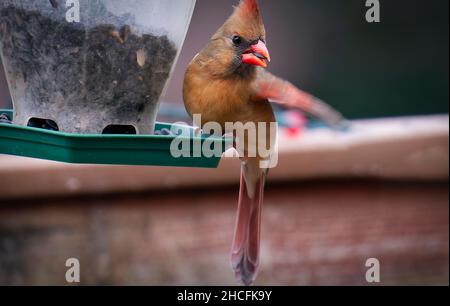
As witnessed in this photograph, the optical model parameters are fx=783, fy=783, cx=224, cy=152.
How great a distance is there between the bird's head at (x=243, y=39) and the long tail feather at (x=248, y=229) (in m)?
0.46

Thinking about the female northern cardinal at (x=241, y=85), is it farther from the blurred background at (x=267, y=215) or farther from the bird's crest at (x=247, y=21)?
the blurred background at (x=267, y=215)

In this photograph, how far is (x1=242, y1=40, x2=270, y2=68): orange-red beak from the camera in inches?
84.7

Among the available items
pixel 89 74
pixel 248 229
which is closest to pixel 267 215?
pixel 248 229

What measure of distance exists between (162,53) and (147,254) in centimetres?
103

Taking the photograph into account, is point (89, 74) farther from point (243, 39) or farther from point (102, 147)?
point (243, 39)

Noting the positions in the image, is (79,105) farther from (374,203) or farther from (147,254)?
(374,203)

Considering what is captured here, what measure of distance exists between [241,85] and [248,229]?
0.55 meters

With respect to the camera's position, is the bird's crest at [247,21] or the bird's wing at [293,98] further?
the bird's crest at [247,21]

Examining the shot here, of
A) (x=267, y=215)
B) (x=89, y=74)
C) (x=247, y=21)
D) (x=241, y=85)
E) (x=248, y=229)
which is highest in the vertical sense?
(x=247, y=21)

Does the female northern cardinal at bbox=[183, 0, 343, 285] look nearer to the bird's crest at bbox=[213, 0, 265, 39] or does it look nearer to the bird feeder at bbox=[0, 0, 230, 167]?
the bird's crest at bbox=[213, 0, 265, 39]

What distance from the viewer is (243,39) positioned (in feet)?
7.23

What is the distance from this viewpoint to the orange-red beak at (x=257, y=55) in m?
2.15

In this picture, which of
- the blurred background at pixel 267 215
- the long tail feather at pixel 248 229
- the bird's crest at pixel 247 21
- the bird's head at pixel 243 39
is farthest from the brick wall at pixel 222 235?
the bird's crest at pixel 247 21

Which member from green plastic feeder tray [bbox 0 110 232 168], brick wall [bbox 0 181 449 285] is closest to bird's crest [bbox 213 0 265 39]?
green plastic feeder tray [bbox 0 110 232 168]
